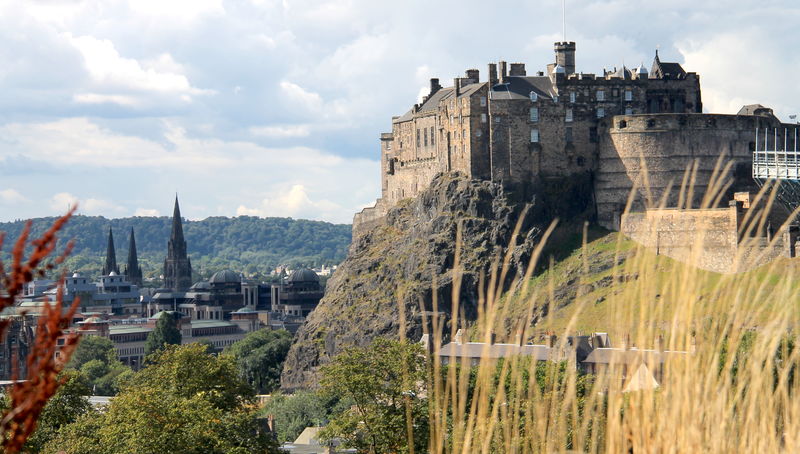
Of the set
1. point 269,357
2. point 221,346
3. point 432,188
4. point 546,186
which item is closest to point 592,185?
point 546,186

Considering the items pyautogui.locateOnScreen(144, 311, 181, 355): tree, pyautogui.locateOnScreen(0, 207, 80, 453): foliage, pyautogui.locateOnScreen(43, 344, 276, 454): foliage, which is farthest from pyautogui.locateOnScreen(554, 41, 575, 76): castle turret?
pyautogui.locateOnScreen(0, 207, 80, 453): foliage

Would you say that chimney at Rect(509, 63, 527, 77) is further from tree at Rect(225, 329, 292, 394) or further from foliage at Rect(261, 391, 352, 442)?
tree at Rect(225, 329, 292, 394)

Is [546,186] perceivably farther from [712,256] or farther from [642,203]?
[712,256]

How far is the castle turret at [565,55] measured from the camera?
107 meters

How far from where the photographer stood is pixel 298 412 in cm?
9138

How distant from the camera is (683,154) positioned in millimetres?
98688

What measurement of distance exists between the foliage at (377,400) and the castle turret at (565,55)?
47951 mm

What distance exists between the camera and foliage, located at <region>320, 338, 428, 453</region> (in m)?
53.2

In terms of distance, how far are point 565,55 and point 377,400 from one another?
5561cm

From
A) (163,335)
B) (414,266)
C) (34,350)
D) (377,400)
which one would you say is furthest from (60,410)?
(163,335)

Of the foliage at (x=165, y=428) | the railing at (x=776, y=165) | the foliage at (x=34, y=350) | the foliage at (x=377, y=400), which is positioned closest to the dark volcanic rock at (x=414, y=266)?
the railing at (x=776, y=165)

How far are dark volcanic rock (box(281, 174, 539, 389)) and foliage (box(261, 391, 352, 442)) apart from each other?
861 centimetres

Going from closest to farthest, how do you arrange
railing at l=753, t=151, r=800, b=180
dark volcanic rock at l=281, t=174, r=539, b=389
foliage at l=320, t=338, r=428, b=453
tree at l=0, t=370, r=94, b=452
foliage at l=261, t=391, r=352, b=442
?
foliage at l=320, t=338, r=428, b=453 < tree at l=0, t=370, r=94, b=452 < foliage at l=261, t=391, r=352, b=442 < railing at l=753, t=151, r=800, b=180 < dark volcanic rock at l=281, t=174, r=539, b=389

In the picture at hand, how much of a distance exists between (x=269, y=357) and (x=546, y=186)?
37.8m
